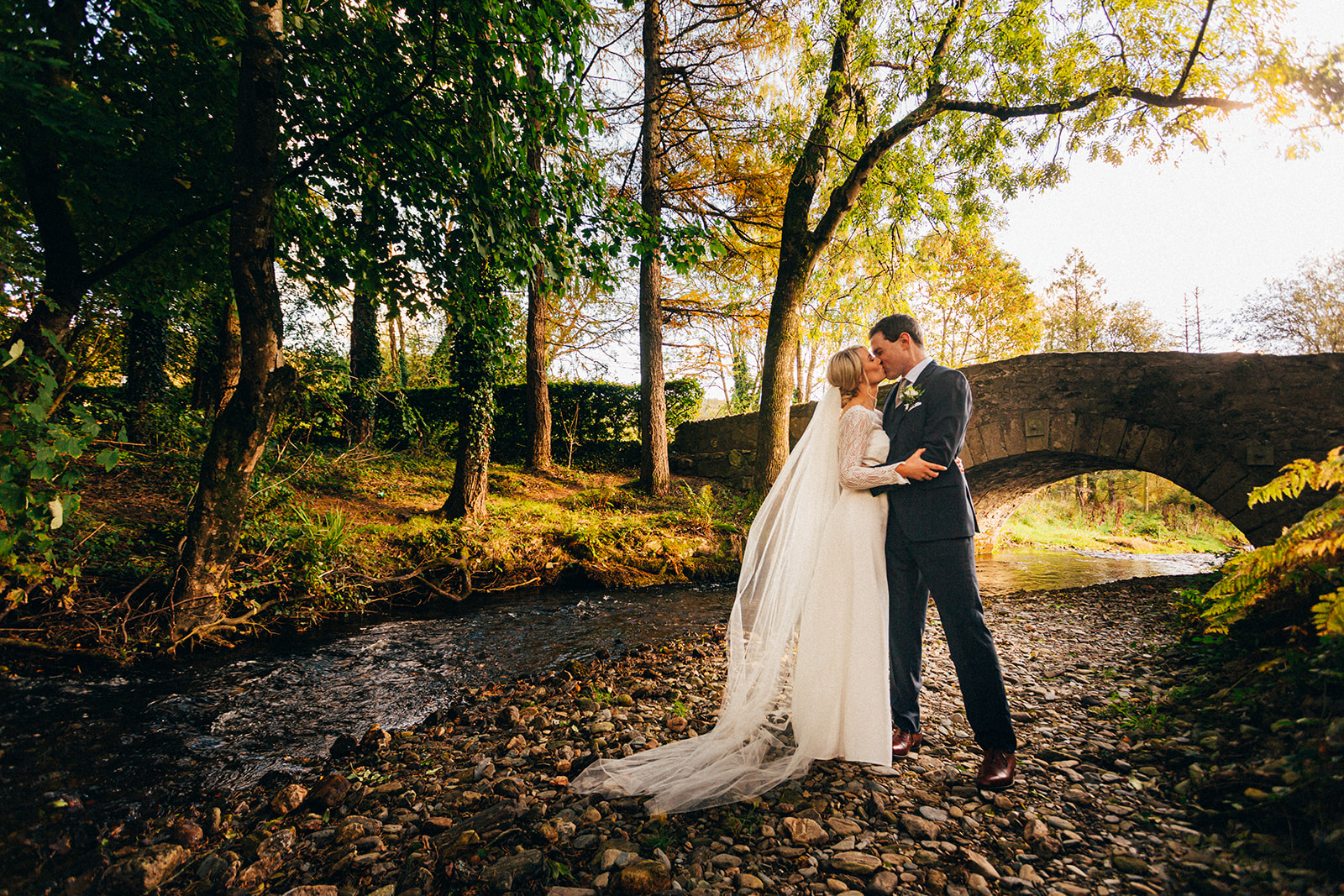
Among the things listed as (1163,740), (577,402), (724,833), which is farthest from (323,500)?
(1163,740)

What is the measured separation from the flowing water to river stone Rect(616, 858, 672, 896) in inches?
97.4

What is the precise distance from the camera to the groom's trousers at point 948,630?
256cm

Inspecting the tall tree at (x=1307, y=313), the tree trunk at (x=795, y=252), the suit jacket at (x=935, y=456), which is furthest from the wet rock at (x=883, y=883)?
the tall tree at (x=1307, y=313)

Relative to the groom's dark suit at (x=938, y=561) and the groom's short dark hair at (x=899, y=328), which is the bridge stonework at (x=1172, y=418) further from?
the groom's dark suit at (x=938, y=561)

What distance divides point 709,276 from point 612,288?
7.89m

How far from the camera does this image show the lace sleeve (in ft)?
9.25

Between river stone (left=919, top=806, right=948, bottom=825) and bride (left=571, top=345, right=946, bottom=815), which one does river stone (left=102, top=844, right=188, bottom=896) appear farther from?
river stone (left=919, top=806, right=948, bottom=825)

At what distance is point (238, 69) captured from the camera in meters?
4.49

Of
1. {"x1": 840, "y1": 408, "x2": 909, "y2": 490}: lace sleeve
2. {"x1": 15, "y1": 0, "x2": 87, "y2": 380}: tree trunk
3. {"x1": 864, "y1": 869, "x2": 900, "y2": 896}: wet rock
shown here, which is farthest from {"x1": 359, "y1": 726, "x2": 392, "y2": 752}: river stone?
{"x1": 15, "y1": 0, "x2": 87, "y2": 380}: tree trunk

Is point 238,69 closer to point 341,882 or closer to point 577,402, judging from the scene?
point 341,882

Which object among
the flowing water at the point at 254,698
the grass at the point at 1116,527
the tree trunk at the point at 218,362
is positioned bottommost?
the grass at the point at 1116,527

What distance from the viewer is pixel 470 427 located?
25.9ft

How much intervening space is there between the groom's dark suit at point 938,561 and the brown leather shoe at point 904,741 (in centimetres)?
3

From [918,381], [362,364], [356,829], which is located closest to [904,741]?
[918,381]
